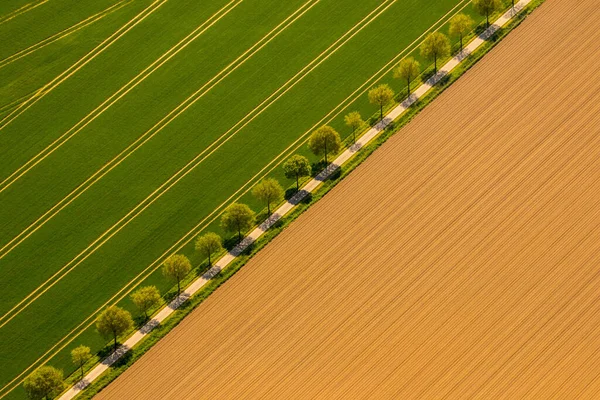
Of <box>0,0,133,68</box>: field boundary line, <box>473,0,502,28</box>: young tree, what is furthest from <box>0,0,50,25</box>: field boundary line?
<box>473,0,502,28</box>: young tree

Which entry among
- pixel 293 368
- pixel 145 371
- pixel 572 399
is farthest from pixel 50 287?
pixel 572 399

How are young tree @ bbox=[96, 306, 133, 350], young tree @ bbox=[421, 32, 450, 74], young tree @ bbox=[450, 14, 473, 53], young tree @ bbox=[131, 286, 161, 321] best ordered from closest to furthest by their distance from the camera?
young tree @ bbox=[96, 306, 133, 350] < young tree @ bbox=[131, 286, 161, 321] < young tree @ bbox=[421, 32, 450, 74] < young tree @ bbox=[450, 14, 473, 53]

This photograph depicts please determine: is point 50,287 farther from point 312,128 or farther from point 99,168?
point 312,128

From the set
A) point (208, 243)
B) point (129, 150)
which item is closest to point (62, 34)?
point (129, 150)

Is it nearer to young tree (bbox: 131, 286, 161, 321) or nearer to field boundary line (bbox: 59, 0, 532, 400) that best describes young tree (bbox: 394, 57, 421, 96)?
field boundary line (bbox: 59, 0, 532, 400)

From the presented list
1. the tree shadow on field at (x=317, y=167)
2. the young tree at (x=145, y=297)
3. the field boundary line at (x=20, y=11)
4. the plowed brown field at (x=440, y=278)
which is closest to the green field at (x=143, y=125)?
the field boundary line at (x=20, y=11)

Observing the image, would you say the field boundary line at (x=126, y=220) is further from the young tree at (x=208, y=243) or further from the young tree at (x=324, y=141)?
the young tree at (x=324, y=141)

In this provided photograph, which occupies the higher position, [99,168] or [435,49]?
[99,168]
